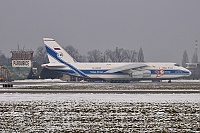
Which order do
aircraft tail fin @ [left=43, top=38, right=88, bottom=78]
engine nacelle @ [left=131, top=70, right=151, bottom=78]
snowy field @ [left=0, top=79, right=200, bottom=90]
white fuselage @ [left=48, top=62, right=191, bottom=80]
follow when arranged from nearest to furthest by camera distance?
snowy field @ [left=0, top=79, right=200, bottom=90]
aircraft tail fin @ [left=43, top=38, right=88, bottom=78]
white fuselage @ [left=48, top=62, right=191, bottom=80]
engine nacelle @ [left=131, top=70, right=151, bottom=78]

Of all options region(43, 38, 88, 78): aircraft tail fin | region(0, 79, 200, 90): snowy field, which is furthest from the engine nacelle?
region(43, 38, 88, 78): aircraft tail fin

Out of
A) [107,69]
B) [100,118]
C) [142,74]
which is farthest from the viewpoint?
[142,74]

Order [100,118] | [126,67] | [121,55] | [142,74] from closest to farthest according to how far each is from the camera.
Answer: [100,118] → [142,74] → [126,67] → [121,55]

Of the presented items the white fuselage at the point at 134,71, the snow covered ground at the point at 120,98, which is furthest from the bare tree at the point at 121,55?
the snow covered ground at the point at 120,98

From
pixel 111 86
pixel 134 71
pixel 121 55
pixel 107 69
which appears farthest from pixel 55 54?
pixel 121 55

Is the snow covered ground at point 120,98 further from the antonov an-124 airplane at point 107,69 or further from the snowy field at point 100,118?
the antonov an-124 airplane at point 107,69

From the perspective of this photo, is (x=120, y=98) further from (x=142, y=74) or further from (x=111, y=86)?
(x=142, y=74)

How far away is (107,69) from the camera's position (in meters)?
65.6

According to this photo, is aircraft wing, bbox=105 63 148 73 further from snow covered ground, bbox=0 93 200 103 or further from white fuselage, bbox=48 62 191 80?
snow covered ground, bbox=0 93 200 103

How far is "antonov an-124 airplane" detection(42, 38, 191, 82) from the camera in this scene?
64625 mm

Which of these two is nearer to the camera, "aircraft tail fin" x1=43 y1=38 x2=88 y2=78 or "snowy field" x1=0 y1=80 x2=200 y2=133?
"snowy field" x1=0 y1=80 x2=200 y2=133

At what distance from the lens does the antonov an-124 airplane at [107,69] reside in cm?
6462

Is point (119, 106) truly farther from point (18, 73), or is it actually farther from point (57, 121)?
point (18, 73)

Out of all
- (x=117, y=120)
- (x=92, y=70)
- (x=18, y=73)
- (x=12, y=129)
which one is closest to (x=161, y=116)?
(x=117, y=120)
